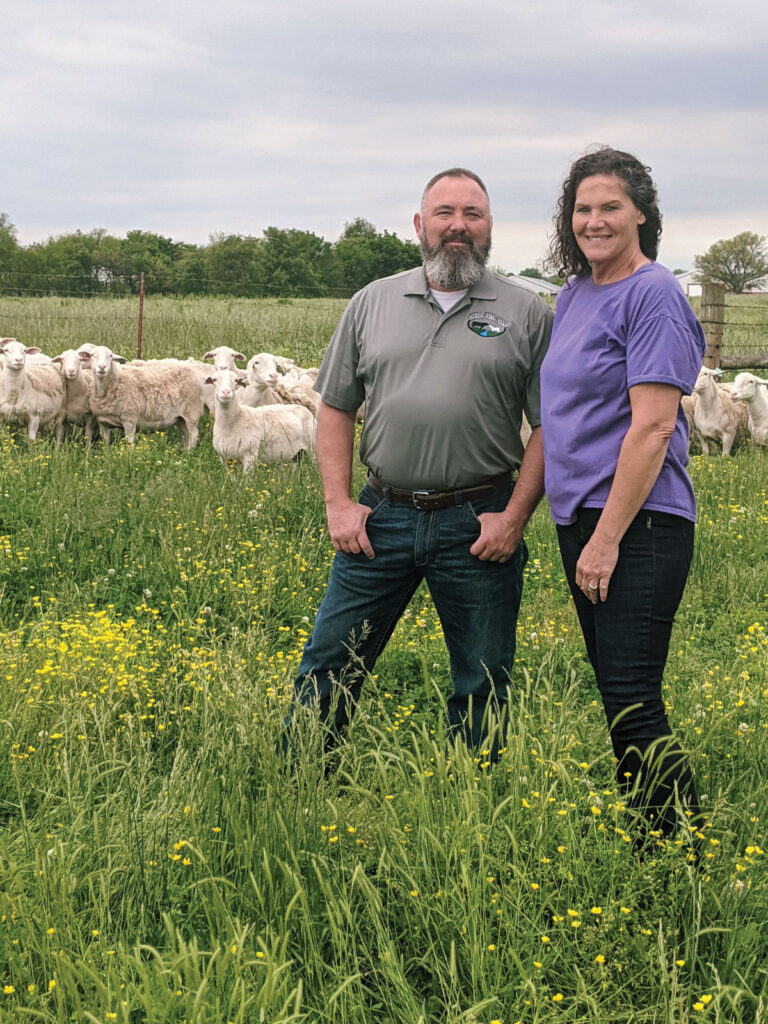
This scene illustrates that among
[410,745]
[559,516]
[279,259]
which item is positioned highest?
[279,259]

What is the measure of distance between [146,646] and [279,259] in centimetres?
7699

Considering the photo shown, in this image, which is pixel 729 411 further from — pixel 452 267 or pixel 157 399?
pixel 452 267

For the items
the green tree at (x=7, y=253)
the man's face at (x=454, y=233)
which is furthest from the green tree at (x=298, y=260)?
the man's face at (x=454, y=233)

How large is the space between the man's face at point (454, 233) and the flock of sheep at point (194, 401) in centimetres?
632

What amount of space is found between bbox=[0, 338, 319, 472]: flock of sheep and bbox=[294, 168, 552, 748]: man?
6.41 meters

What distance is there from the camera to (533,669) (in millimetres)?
5500

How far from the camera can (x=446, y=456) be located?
150 inches

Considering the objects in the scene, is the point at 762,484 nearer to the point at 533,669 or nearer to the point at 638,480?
the point at 533,669

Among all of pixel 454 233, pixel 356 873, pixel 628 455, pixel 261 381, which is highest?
pixel 454 233

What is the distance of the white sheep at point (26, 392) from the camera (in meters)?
11.5

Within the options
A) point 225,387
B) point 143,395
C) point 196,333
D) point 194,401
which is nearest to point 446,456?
point 225,387

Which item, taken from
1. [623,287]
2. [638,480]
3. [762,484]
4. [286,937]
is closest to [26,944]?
[286,937]

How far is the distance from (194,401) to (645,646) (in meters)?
10.5

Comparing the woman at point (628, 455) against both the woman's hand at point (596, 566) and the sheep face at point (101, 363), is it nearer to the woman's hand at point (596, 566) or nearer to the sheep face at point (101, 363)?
the woman's hand at point (596, 566)
